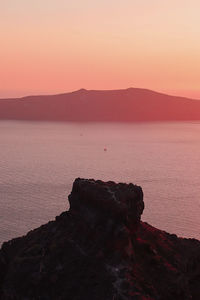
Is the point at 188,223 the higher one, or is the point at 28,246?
the point at 28,246

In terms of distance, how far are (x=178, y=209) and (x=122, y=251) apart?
326 feet

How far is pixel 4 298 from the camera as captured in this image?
144 feet

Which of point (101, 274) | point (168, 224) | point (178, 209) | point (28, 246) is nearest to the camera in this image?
point (101, 274)

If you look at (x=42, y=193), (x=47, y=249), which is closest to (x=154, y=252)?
(x=47, y=249)

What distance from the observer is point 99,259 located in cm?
4253

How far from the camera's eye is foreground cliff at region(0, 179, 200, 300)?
135 ft

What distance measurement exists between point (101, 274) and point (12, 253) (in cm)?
1246

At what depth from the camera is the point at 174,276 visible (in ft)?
146

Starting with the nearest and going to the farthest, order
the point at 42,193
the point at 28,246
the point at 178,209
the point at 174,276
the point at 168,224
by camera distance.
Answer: the point at 174,276 < the point at 28,246 < the point at 168,224 < the point at 178,209 < the point at 42,193

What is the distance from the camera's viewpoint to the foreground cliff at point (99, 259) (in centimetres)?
4122

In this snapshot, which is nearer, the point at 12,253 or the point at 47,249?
the point at 47,249

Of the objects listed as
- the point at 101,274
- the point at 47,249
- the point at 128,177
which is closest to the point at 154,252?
the point at 101,274

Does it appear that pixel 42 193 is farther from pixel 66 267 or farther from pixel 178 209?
pixel 66 267

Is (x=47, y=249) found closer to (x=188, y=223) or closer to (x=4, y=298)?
(x=4, y=298)
